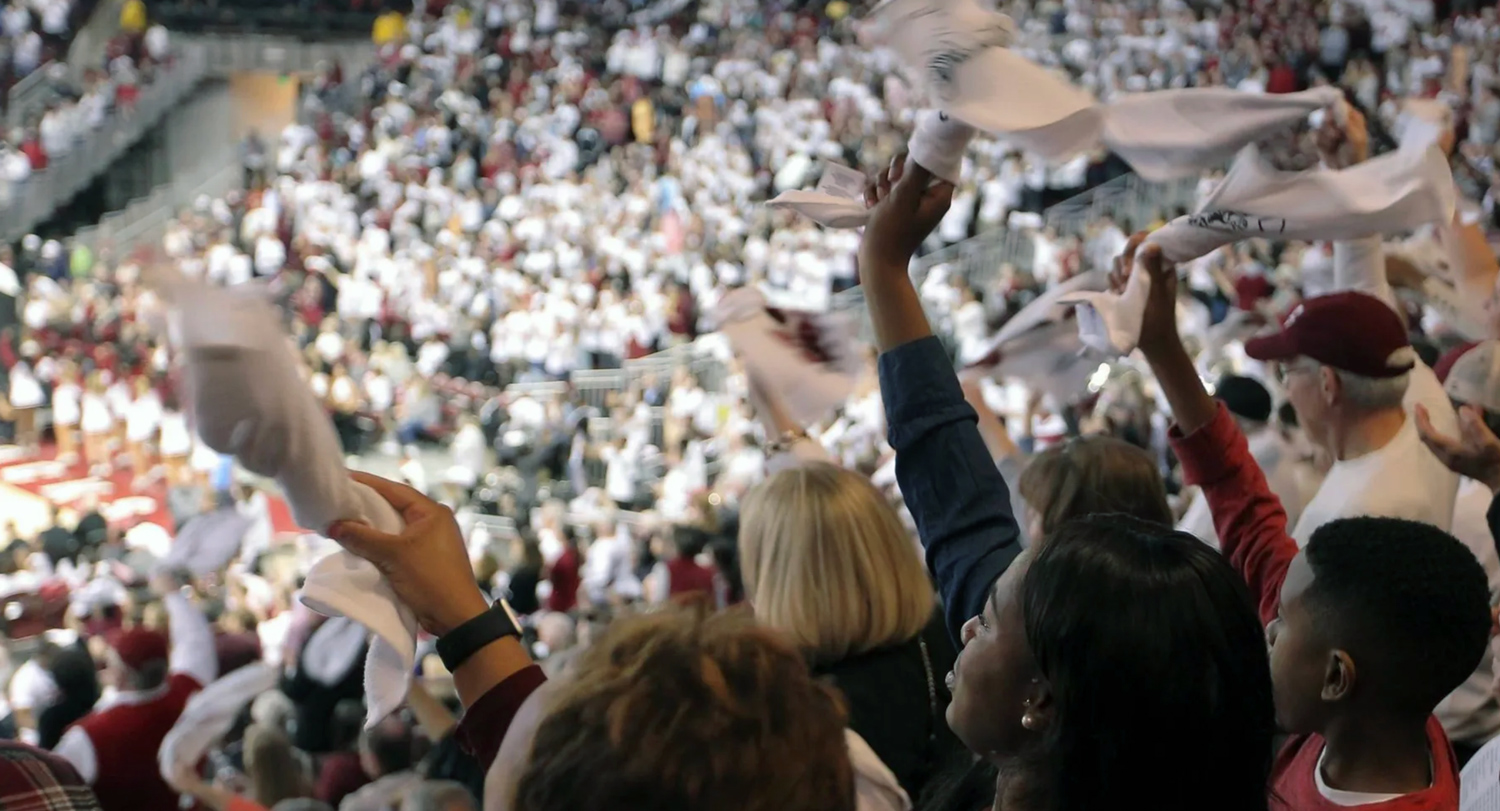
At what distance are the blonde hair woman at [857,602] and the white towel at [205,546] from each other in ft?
6.93

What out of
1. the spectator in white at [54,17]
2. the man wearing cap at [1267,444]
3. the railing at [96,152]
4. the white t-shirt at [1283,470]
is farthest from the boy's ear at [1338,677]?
the spectator in white at [54,17]

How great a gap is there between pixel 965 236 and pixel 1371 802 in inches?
488

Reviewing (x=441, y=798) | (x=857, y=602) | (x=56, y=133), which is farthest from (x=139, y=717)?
(x=56, y=133)

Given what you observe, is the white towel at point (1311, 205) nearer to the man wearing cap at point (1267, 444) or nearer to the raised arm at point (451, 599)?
the raised arm at point (451, 599)

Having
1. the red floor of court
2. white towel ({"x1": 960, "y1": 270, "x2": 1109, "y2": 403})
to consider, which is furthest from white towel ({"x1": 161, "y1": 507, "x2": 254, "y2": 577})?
the red floor of court

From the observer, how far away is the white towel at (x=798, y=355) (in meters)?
2.38

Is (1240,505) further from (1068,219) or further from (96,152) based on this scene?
(96,152)

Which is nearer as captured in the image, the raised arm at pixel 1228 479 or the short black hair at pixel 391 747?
the raised arm at pixel 1228 479

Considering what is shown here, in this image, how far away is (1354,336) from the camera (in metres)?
2.03

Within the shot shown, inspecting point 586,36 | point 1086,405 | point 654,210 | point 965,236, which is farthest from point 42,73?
point 1086,405

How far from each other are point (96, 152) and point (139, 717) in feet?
61.5

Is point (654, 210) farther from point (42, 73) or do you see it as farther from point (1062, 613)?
point (1062, 613)

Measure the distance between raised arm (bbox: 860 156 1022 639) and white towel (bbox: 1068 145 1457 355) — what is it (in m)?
0.28

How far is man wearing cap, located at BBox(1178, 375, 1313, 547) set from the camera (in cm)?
299
